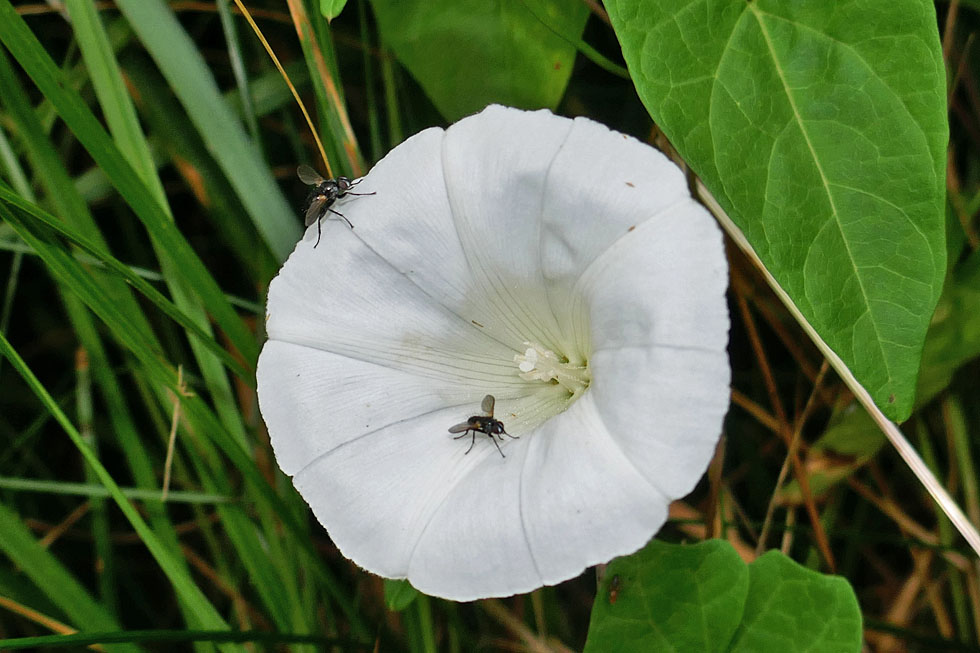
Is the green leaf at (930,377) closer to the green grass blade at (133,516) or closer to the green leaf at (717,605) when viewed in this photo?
the green leaf at (717,605)

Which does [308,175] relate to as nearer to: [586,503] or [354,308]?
[354,308]

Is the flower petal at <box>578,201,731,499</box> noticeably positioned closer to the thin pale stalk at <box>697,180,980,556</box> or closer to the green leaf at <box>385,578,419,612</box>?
the thin pale stalk at <box>697,180,980,556</box>

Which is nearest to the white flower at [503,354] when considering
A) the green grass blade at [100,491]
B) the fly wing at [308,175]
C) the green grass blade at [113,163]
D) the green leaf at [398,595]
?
the fly wing at [308,175]

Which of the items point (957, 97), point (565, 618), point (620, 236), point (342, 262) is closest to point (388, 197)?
point (342, 262)

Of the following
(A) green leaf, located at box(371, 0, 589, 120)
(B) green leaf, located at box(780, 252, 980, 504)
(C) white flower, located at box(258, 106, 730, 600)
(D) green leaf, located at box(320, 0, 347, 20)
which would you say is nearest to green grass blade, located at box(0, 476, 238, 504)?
(C) white flower, located at box(258, 106, 730, 600)

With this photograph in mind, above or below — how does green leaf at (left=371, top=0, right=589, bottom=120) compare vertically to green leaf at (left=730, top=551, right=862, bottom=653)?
above

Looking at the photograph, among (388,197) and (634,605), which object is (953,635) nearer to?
(634,605)

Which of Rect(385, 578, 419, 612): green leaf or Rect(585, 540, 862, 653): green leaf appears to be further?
Rect(385, 578, 419, 612): green leaf
